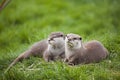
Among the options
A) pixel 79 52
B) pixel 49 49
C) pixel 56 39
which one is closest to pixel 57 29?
pixel 49 49

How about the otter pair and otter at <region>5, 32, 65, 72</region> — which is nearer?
the otter pair

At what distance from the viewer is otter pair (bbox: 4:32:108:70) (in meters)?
9.01

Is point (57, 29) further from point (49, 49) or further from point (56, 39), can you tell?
point (56, 39)

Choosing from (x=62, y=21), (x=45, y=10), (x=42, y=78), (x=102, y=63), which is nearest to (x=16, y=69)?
(x=42, y=78)

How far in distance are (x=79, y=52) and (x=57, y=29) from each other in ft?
16.2

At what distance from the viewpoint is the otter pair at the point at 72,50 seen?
901 centimetres

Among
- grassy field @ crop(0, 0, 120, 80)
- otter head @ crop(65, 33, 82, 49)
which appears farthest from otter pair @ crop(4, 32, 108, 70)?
grassy field @ crop(0, 0, 120, 80)

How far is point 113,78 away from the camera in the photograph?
28.3 feet

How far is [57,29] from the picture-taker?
13969 mm

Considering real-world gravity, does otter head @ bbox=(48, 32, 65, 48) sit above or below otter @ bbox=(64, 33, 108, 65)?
above

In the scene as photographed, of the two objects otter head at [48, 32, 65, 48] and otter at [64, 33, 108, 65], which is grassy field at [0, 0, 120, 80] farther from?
otter head at [48, 32, 65, 48]

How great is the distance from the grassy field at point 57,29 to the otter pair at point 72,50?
0.13 m

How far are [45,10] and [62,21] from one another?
1.26m

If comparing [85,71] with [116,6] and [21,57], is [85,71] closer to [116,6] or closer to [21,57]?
[21,57]
